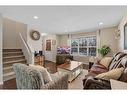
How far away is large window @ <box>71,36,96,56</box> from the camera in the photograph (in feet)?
21.9

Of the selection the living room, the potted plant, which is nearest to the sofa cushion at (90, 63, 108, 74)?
the living room

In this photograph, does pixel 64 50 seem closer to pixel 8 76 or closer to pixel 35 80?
pixel 8 76

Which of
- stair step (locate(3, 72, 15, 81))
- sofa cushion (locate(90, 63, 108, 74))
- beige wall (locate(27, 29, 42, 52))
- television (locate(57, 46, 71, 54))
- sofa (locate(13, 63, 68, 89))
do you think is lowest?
stair step (locate(3, 72, 15, 81))

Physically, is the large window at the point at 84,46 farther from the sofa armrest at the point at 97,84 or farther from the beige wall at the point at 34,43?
the sofa armrest at the point at 97,84

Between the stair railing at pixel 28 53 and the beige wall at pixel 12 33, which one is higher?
the beige wall at pixel 12 33

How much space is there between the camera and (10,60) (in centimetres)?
462

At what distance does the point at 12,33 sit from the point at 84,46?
4267 mm

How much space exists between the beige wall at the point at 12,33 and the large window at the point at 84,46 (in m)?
3.42

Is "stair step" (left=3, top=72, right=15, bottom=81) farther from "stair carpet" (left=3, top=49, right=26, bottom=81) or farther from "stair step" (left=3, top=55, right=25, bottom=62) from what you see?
"stair step" (left=3, top=55, right=25, bottom=62)

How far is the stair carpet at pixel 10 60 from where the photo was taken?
12.9 feet

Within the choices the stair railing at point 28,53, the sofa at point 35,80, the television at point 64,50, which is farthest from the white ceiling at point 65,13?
the television at point 64,50

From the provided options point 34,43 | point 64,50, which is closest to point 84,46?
point 64,50
